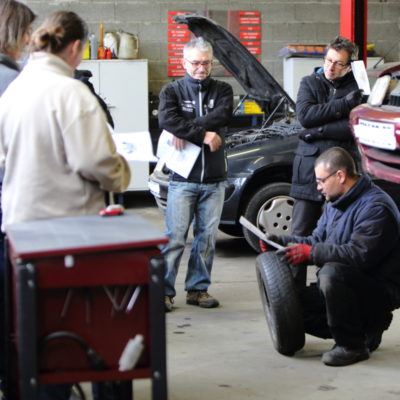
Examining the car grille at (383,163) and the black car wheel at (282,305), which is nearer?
the black car wheel at (282,305)

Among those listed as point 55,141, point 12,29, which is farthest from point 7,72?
point 55,141

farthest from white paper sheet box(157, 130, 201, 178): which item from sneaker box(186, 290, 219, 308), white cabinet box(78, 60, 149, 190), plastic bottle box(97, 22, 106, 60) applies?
plastic bottle box(97, 22, 106, 60)

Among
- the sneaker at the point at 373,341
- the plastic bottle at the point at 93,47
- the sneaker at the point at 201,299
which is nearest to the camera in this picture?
the sneaker at the point at 373,341

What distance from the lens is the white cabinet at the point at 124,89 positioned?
9.77 metres

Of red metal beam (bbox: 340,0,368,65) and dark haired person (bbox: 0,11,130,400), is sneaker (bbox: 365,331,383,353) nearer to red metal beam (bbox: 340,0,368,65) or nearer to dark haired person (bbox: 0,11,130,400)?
dark haired person (bbox: 0,11,130,400)

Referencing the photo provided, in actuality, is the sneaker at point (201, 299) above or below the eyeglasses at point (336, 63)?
below

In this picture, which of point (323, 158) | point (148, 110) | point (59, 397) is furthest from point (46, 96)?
point (148, 110)

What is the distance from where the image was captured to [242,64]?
696cm

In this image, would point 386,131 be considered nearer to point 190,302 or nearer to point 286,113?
point 190,302

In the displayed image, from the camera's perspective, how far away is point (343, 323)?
145 inches

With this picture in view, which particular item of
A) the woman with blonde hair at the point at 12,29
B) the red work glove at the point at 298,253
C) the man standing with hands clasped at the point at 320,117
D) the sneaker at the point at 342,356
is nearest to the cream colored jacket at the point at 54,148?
the woman with blonde hair at the point at 12,29

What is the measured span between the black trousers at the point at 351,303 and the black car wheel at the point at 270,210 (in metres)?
2.42

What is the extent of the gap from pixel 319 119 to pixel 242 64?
2.21 metres

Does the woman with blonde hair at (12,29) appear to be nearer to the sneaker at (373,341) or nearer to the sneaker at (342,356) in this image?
the sneaker at (342,356)
